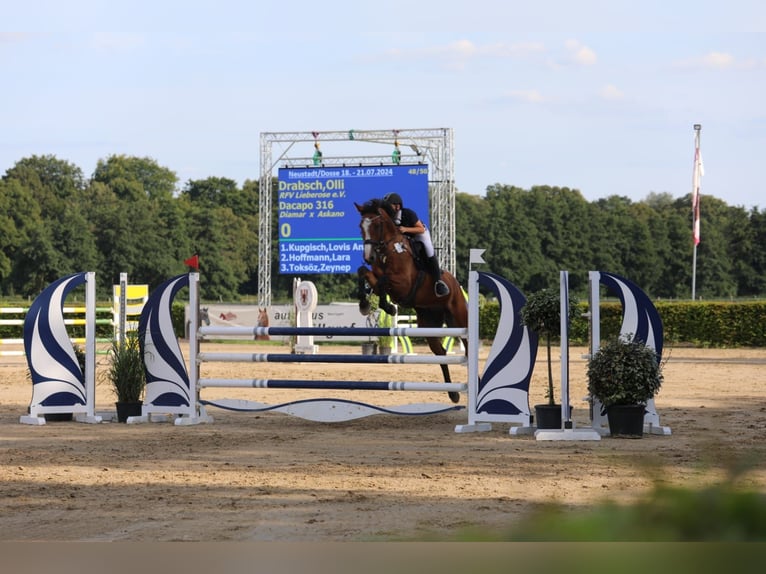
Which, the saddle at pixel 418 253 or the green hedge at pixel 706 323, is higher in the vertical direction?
the saddle at pixel 418 253

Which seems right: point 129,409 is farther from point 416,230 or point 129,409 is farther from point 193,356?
point 416,230

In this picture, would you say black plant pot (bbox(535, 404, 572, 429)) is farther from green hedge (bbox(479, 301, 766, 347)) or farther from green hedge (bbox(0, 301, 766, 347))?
green hedge (bbox(479, 301, 766, 347))

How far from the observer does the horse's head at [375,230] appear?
8.48m

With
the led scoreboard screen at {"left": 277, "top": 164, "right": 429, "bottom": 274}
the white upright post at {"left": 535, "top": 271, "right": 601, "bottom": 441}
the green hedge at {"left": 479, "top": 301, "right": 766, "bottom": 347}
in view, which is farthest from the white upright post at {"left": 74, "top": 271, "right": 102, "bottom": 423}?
the green hedge at {"left": 479, "top": 301, "right": 766, "bottom": 347}

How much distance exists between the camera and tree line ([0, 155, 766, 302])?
4644 cm

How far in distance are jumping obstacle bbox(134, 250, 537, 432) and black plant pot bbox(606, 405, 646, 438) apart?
0.71 meters

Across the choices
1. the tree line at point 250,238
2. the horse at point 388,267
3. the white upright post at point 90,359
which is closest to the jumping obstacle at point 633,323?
the horse at point 388,267

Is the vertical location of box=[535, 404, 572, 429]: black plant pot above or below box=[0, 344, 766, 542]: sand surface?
above

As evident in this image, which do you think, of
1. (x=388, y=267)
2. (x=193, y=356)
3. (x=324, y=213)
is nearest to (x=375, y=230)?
(x=388, y=267)

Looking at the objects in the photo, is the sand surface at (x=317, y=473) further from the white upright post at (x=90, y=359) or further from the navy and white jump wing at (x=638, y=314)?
the navy and white jump wing at (x=638, y=314)

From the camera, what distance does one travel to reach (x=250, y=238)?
5516 cm

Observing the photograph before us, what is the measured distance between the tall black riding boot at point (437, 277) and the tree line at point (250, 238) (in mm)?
34530

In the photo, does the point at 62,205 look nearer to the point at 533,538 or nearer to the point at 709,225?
the point at 709,225

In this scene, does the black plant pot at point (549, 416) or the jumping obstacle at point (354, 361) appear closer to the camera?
the black plant pot at point (549, 416)
